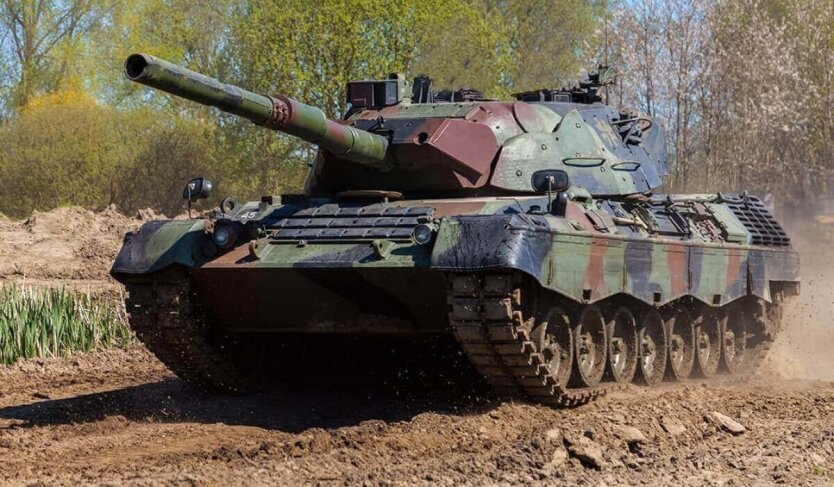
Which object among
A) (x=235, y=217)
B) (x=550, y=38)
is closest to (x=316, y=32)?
(x=550, y=38)

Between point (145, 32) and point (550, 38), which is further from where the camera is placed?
point (550, 38)

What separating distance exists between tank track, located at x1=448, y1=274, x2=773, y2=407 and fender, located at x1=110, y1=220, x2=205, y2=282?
258 cm

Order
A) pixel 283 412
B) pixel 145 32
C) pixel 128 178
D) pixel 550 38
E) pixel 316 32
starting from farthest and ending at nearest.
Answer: pixel 550 38
pixel 145 32
pixel 128 178
pixel 316 32
pixel 283 412

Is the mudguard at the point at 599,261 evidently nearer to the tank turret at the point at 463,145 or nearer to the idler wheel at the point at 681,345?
the idler wheel at the point at 681,345

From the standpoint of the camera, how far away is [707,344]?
1494 centimetres

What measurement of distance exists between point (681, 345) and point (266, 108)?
630 cm

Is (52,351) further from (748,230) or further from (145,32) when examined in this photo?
(145,32)

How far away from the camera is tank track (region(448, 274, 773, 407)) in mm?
10156

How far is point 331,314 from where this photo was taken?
11.3 m

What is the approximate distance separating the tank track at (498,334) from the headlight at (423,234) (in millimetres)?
461

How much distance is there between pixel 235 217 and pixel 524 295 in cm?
306

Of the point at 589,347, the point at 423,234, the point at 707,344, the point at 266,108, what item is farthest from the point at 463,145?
the point at 707,344

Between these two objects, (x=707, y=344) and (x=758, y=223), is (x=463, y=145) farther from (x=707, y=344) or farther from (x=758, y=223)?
(x=758, y=223)

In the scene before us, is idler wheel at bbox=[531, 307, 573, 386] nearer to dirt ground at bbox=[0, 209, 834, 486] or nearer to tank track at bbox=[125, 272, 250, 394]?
dirt ground at bbox=[0, 209, 834, 486]
